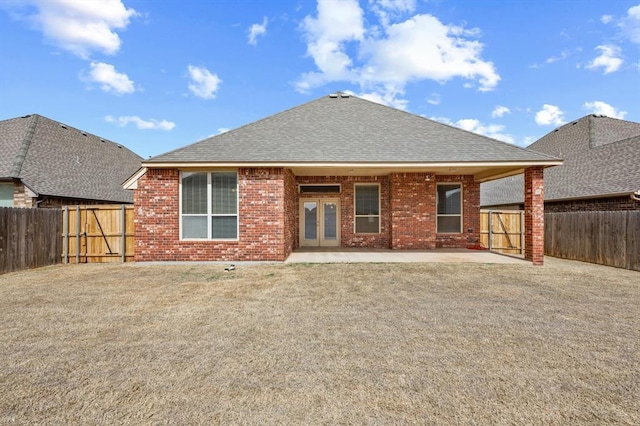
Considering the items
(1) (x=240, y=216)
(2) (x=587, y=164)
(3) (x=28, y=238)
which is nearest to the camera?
(3) (x=28, y=238)

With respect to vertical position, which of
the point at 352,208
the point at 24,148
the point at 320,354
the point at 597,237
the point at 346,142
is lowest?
the point at 320,354

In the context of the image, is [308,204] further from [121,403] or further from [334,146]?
[121,403]

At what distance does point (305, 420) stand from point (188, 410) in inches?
39.6


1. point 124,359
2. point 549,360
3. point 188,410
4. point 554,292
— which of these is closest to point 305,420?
point 188,410

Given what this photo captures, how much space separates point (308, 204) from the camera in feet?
44.1

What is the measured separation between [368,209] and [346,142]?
3550 mm

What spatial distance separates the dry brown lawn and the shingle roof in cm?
448

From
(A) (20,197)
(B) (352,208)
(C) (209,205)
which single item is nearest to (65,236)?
(C) (209,205)

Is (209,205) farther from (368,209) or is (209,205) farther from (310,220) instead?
(368,209)

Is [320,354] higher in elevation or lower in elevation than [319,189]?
lower

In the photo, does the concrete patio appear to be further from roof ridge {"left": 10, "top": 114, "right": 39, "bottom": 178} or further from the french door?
roof ridge {"left": 10, "top": 114, "right": 39, "bottom": 178}

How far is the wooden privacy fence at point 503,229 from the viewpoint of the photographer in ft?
43.7

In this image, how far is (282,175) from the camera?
9859mm

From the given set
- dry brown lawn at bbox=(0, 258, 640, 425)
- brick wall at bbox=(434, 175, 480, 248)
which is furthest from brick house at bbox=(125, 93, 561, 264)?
dry brown lawn at bbox=(0, 258, 640, 425)
